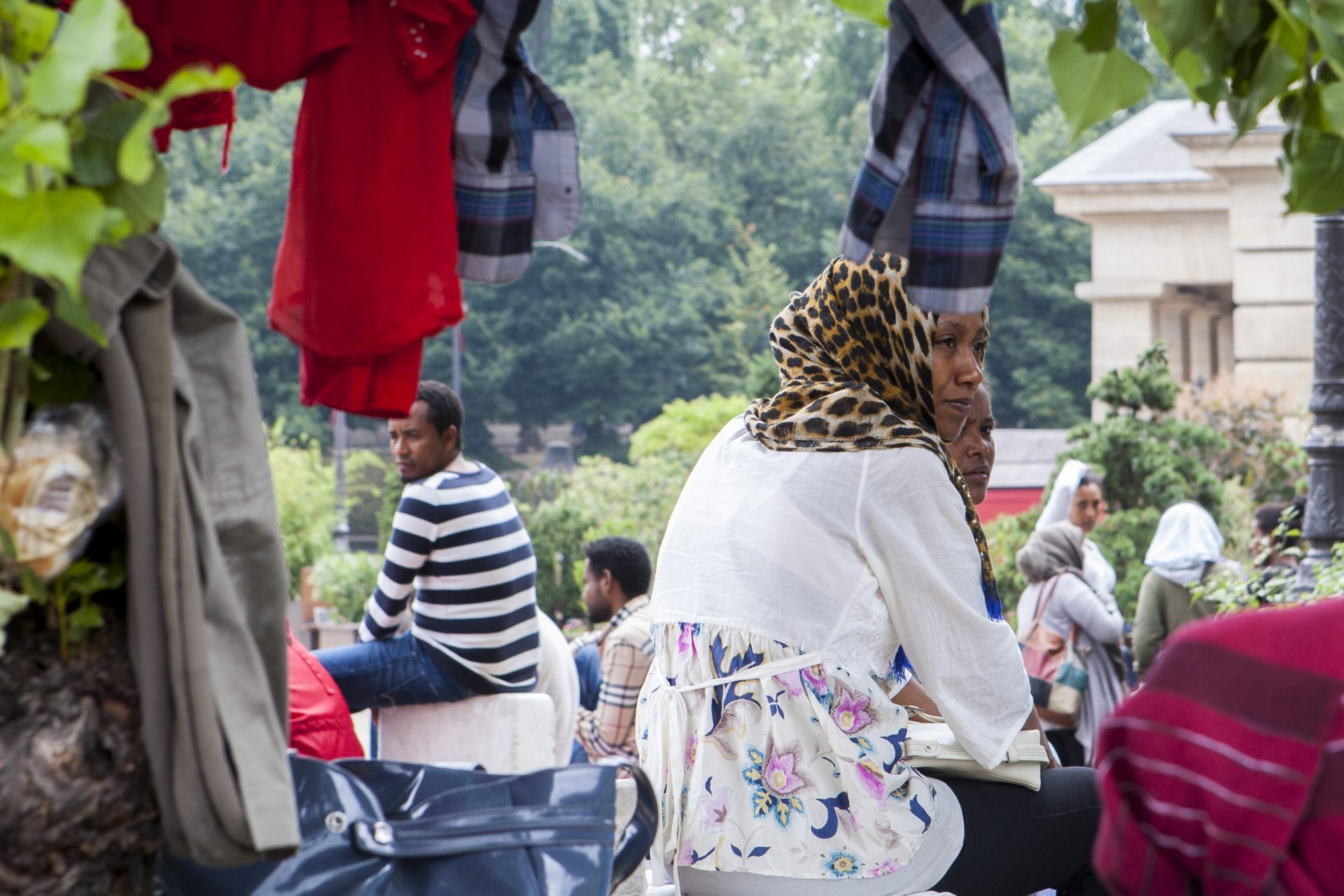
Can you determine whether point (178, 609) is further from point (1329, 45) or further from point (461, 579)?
point (461, 579)

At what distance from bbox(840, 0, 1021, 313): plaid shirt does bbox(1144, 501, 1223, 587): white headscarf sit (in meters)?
6.22

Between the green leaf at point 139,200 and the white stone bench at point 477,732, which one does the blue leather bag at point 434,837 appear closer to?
the green leaf at point 139,200

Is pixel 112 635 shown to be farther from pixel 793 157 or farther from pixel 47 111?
pixel 793 157

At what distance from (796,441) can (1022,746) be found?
31.3 inches

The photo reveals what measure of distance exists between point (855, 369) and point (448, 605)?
102 inches

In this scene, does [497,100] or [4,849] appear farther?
[497,100]

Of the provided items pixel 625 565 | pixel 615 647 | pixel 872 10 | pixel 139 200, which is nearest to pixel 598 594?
pixel 625 565

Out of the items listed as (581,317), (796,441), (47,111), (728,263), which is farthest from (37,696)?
(728,263)

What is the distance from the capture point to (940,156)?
2283mm

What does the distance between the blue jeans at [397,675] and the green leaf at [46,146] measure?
4308mm

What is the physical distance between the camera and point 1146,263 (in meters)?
21.8

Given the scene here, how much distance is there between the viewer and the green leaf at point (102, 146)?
5.28 feet

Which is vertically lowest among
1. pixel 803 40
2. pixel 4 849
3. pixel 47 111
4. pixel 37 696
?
pixel 4 849

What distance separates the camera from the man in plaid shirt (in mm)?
6516
